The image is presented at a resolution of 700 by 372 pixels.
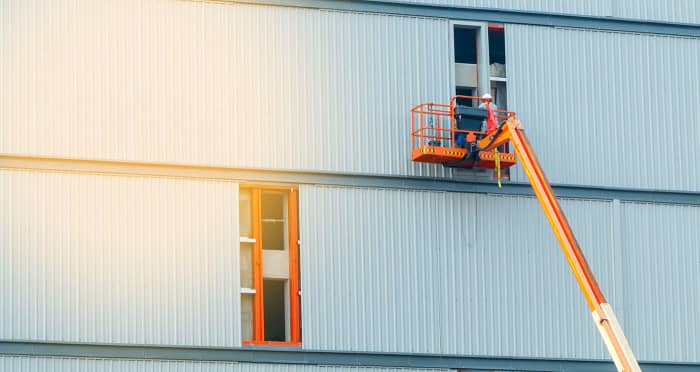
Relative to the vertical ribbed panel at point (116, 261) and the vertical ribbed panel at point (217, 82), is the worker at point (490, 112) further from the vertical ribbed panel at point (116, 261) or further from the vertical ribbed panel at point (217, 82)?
the vertical ribbed panel at point (116, 261)

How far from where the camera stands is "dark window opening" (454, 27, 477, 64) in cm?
4466

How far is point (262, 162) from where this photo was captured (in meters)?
41.2

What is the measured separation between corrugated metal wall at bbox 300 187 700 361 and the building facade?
58mm

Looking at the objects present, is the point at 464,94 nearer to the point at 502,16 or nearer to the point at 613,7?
the point at 502,16

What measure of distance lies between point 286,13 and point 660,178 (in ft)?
37.4

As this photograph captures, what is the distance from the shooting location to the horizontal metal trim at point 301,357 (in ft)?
127

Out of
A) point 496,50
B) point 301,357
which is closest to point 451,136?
point 496,50

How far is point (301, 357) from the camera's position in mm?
40500

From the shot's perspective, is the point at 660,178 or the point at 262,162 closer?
the point at 262,162

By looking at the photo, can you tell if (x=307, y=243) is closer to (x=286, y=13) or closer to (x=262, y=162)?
(x=262, y=162)

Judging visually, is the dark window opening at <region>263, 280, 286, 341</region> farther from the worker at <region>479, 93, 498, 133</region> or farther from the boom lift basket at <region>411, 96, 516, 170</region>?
the worker at <region>479, 93, 498, 133</region>

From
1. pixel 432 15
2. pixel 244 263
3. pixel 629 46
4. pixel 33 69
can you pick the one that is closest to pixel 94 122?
pixel 33 69

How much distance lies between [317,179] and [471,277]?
4.82m

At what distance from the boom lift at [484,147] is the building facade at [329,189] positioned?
0.53 meters
